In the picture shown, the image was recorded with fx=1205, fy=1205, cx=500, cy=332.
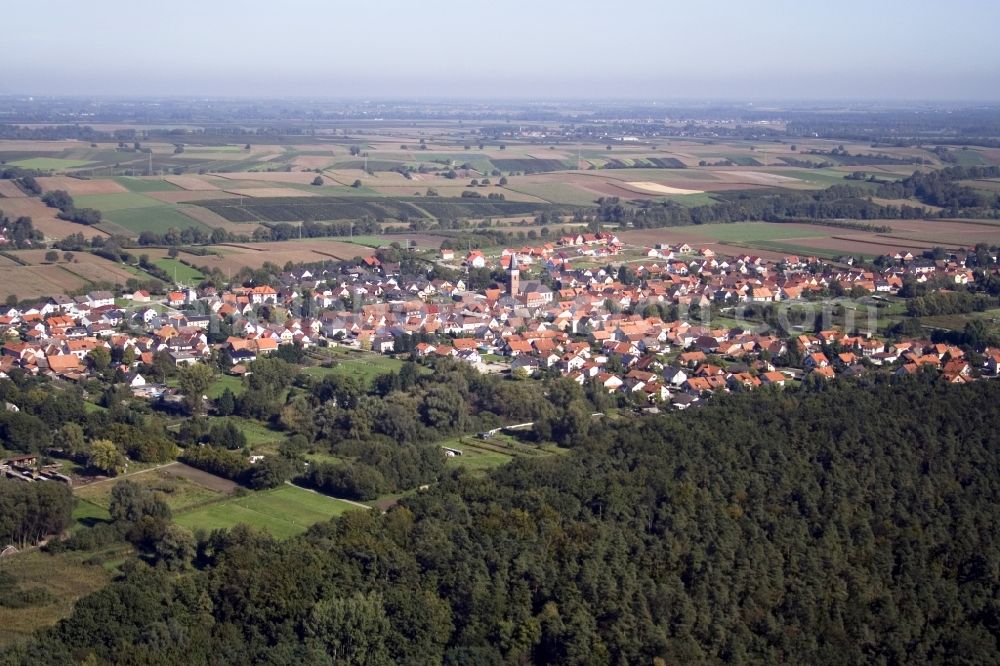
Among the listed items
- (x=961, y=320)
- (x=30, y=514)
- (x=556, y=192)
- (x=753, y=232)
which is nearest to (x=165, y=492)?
(x=30, y=514)

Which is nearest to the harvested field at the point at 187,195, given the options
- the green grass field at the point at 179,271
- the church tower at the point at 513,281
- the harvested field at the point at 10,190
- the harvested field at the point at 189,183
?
the harvested field at the point at 189,183

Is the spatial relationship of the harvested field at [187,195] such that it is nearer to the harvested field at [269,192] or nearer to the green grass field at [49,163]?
the harvested field at [269,192]

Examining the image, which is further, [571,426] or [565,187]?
[565,187]

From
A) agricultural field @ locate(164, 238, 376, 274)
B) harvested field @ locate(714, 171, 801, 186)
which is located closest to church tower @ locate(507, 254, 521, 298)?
agricultural field @ locate(164, 238, 376, 274)

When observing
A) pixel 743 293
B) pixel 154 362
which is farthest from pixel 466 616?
pixel 743 293

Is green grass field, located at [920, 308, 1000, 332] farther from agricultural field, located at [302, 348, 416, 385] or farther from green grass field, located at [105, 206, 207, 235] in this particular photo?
green grass field, located at [105, 206, 207, 235]

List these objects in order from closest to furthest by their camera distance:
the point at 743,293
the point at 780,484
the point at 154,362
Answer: the point at 780,484 < the point at 154,362 < the point at 743,293

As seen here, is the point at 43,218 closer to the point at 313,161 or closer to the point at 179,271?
the point at 179,271

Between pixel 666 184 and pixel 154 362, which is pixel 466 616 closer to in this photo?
pixel 154 362
